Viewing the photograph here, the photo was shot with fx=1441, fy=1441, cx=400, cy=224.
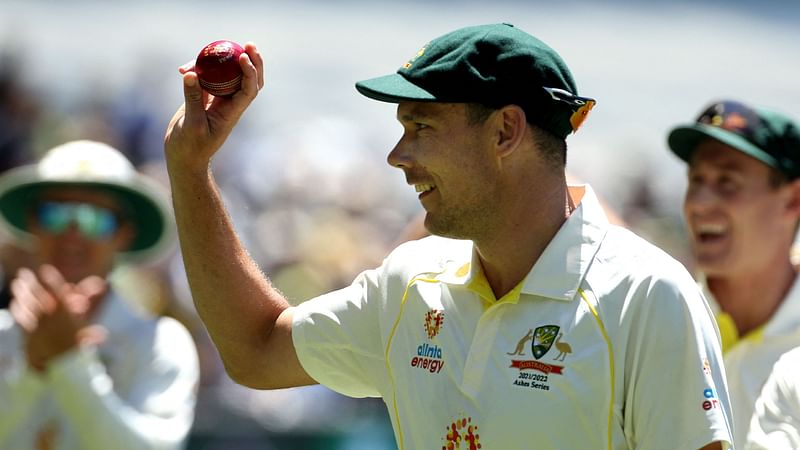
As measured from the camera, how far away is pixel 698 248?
568 cm

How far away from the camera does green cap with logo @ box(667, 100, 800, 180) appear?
5500 millimetres

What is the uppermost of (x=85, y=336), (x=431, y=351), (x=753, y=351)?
(x=431, y=351)

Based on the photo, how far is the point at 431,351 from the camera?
355 centimetres

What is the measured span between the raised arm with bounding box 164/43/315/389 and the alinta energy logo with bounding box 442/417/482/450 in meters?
0.57

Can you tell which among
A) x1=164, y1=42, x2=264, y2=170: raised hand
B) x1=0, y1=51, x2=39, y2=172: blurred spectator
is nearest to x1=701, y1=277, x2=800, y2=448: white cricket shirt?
x1=164, y1=42, x2=264, y2=170: raised hand

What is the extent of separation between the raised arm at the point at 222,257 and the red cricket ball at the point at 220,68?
0.02m

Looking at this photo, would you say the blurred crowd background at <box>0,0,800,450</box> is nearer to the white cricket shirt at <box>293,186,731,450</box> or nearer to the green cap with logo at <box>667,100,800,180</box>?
the green cap with logo at <box>667,100,800,180</box>

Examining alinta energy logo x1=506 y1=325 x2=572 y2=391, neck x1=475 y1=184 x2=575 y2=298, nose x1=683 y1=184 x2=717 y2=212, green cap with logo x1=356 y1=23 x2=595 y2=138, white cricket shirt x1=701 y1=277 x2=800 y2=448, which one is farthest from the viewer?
nose x1=683 y1=184 x2=717 y2=212

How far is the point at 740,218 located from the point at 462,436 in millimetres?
2539

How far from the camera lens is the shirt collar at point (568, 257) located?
11.1 feet

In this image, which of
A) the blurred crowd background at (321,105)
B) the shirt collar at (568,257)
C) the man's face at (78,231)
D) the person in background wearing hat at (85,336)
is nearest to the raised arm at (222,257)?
the shirt collar at (568,257)

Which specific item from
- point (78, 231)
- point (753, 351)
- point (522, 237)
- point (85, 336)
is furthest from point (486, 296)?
point (78, 231)

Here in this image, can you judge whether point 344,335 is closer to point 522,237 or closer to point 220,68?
point 522,237

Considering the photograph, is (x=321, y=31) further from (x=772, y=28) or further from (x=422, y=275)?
(x=422, y=275)
